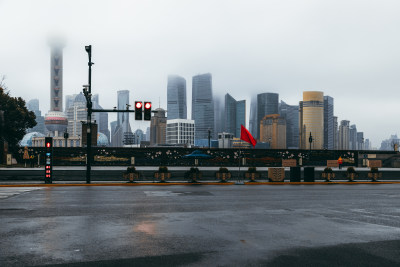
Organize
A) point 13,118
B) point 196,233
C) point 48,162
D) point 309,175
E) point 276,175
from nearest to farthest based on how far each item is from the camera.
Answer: point 196,233 < point 48,162 < point 276,175 < point 309,175 < point 13,118

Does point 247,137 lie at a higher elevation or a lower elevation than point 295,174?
higher

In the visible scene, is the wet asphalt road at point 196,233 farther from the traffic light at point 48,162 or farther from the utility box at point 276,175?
the utility box at point 276,175

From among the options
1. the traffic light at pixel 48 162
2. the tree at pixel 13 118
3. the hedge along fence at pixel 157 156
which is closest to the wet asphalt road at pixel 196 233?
the traffic light at pixel 48 162

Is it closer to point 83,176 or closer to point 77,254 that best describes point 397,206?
point 77,254

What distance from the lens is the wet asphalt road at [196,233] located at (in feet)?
22.5

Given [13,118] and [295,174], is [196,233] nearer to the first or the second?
[295,174]

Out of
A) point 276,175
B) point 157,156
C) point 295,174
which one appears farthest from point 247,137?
point 157,156

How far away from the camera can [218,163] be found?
5266cm

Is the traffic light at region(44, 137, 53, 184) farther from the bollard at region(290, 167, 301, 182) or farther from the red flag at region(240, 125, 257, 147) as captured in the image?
the bollard at region(290, 167, 301, 182)

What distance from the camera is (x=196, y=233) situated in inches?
356

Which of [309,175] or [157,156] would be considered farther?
[157,156]

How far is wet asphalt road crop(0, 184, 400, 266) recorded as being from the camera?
687 cm

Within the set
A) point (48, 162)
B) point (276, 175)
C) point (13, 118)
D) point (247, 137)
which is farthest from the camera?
point (13, 118)

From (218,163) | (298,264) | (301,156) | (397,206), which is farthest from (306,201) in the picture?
(301,156)
